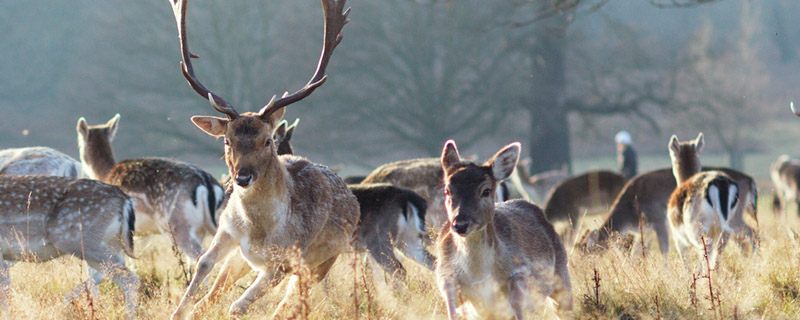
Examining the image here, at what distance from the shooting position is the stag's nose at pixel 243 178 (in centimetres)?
442

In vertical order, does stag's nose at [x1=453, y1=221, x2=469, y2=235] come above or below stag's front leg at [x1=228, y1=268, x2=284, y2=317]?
above

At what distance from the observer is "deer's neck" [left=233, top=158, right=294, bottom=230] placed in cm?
469

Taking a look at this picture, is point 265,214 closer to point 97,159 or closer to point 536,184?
point 97,159

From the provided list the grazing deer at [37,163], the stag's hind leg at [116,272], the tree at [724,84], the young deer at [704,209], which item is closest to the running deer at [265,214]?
the stag's hind leg at [116,272]

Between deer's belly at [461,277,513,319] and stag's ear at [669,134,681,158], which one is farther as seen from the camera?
stag's ear at [669,134,681,158]

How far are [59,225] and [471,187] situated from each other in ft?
9.55

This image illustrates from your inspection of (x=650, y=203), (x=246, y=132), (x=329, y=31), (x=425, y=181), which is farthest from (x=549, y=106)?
(x=246, y=132)

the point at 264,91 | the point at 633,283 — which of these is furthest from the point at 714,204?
the point at 264,91

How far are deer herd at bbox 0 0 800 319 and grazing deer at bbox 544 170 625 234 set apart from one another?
2269 millimetres

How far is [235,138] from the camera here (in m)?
4.64

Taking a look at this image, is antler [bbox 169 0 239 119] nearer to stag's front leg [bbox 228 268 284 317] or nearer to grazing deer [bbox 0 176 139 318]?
stag's front leg [bbox 228 268 284 317]

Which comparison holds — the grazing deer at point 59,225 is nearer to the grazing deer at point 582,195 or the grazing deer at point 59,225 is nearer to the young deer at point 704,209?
the young deer at point 704,209

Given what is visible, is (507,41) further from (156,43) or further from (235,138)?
(235,138)

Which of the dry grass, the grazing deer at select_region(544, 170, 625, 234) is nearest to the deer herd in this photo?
the dry grass
